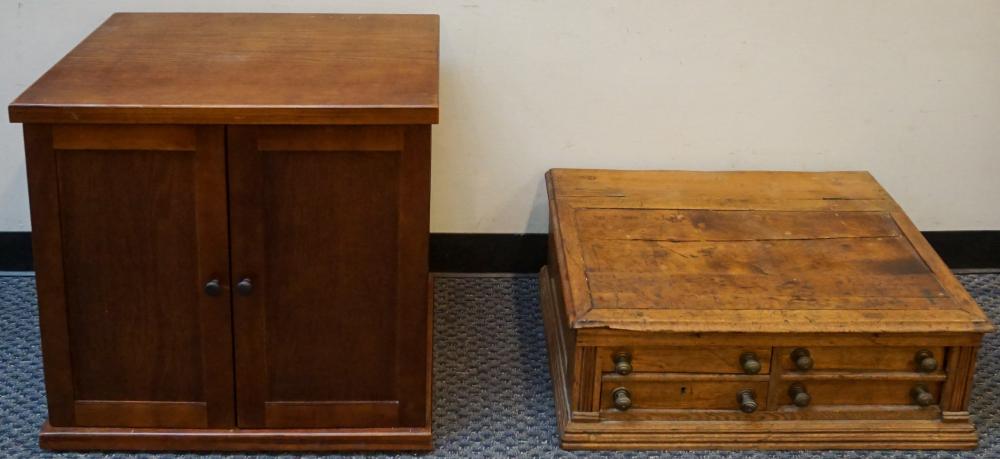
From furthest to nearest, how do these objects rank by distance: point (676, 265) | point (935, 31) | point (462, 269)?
point (462, 269), point (935, 31), point (676, 265)

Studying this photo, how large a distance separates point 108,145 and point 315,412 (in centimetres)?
54

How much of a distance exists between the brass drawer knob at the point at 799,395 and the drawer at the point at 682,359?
59 millimetres

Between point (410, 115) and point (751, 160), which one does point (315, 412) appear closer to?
point (410, 115)

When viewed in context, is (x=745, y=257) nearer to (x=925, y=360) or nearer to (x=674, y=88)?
(x=925, y=360)

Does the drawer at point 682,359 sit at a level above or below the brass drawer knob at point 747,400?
above

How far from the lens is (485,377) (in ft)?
7.64

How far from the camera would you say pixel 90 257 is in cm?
192

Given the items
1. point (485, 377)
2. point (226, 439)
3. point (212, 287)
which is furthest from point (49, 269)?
point (485, 377)

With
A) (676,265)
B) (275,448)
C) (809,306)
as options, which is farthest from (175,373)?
(809,306)

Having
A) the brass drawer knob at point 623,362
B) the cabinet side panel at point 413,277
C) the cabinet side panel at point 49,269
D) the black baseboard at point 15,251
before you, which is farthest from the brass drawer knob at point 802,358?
the black baseboard at point 15,251

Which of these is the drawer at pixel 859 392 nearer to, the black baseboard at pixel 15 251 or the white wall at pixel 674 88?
the white wall at pixel 674 88

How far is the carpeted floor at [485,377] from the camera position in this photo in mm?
2117

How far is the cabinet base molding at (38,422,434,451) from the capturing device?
6.73 feet

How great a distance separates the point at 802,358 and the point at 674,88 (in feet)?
2.32
